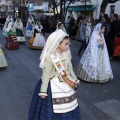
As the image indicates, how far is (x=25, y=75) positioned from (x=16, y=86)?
110 centimetres

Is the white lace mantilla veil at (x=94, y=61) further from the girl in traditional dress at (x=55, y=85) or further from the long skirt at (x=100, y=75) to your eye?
the girl in traditional dress at (x=55, y=85)

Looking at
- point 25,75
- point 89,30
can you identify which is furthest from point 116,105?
point 89,30

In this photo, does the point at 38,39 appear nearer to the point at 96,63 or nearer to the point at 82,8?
the point at 96,63

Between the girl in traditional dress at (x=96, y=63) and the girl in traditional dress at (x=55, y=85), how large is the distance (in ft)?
9.80

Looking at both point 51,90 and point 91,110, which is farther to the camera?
point 91,110

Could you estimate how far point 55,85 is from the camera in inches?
122

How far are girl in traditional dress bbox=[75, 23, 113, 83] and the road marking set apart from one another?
3.85 ft

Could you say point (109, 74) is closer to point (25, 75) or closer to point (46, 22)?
point (25, 75)

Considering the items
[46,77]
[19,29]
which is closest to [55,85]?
[46,77]

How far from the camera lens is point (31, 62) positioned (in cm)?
891

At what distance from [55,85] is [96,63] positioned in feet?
10.5

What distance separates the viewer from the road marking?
4258mm

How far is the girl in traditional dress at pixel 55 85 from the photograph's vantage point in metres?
3.06

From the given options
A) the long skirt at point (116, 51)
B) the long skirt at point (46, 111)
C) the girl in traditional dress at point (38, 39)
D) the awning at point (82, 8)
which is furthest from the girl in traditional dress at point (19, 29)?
the awning at point (82, 8)
